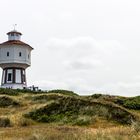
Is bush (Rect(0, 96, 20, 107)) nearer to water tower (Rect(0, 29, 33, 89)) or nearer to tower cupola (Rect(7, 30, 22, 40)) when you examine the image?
water tower (Rect(0, 29, 33, 89))

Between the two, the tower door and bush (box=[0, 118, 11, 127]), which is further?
the tower door

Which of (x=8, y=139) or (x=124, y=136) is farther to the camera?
(x=8, y=139)

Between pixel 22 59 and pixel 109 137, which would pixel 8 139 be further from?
pixel 22 59

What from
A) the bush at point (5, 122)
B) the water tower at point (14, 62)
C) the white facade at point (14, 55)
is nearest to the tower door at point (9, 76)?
the water tower at point (14, 62)

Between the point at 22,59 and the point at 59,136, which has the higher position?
the point at 22,59

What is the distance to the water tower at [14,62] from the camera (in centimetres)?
7406

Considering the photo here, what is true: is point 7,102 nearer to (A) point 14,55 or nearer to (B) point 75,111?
(B) point 75,111

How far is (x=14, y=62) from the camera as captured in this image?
73.7m

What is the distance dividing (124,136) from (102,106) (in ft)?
43.8

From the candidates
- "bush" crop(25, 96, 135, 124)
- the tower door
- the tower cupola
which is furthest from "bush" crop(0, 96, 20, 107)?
the tower cupola

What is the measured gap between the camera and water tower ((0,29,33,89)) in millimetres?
74062

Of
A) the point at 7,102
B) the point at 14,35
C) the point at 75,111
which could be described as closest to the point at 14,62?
the point at 14,35

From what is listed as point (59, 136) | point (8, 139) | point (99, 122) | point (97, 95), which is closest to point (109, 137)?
point (59, 136)

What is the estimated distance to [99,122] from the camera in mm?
24469
